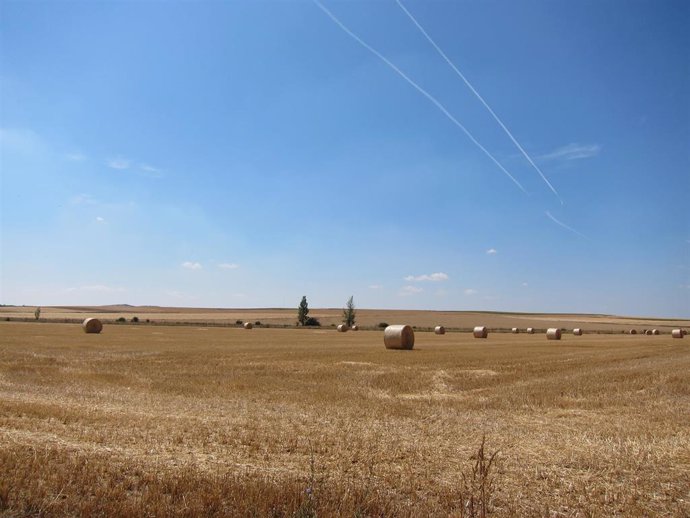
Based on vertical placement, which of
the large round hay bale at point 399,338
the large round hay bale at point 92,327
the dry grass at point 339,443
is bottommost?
the large round hay bale at point 92,327

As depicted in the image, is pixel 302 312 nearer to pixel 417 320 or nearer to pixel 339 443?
pixel 417 320

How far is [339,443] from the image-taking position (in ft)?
31.2

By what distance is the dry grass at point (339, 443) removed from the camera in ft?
20.6

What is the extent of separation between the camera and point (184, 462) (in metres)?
7.94

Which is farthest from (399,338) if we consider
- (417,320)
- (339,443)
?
(417,320)

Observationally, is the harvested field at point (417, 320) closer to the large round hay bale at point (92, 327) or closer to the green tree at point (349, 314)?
Result: the green tree at point (349, 314)

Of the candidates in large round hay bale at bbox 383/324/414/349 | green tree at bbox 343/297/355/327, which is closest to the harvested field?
green tree at bbox 343/297/355/327

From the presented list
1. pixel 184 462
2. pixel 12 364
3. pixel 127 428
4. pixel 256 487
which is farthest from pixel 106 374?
pixel 256 487

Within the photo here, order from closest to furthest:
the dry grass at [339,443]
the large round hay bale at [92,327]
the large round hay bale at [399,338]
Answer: the dry grass at [339,443] → the large round hay bale at [399,338] → the large round hay bale at [92,327]

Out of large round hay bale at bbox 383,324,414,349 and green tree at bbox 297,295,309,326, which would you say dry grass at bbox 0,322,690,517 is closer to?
large round hay bale at bbox 383,324,414,349

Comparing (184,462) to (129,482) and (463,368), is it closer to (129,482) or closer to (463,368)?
(129,482)

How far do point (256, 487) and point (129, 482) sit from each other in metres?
1.67

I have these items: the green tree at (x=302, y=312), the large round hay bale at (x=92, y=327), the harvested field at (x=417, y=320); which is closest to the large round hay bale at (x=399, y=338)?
the large round hay bale at (x=92, y=327)

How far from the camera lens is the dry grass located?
248 inches
